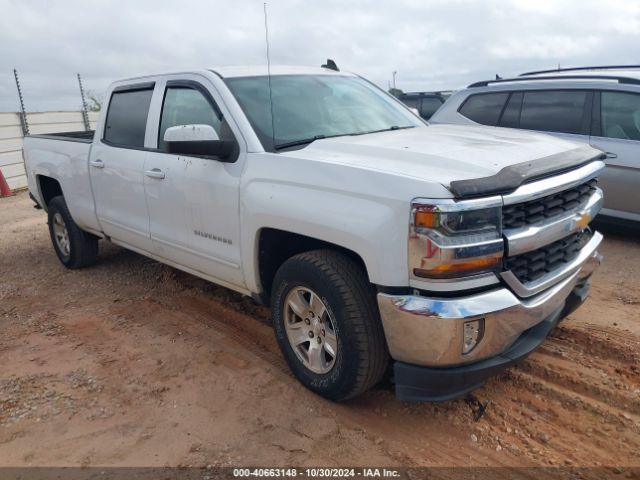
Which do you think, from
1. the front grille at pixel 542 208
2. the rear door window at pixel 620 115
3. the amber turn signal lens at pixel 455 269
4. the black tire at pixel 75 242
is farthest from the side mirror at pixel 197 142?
the rear door window at pixel 620 115

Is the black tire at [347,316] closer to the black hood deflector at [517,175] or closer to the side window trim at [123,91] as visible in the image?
the black hood deflector at [517,175]

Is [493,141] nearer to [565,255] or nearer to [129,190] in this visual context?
[565,255]

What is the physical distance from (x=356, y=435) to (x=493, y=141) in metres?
1.86

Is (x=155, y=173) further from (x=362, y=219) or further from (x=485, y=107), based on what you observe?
(x=485, y=107)

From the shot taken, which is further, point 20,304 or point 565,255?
point 20,304

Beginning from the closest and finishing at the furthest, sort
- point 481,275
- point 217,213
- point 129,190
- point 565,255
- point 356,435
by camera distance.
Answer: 1. point 481,275
2. point 356,435
3. point 565,255
4. point 217,213
5. point 129,190

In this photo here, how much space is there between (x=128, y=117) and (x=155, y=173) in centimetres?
97

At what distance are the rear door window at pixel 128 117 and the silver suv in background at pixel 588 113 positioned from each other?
3978 millimetres

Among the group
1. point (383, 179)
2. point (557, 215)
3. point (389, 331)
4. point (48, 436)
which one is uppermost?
point (383, 179)

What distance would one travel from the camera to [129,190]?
443 centimetres

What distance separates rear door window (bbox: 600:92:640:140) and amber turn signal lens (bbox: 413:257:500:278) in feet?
13.4

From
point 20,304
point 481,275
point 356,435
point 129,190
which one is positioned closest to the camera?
point 481,275

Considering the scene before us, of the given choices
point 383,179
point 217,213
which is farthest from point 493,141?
point 217,213

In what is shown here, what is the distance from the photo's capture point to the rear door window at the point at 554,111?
19.3 feet
